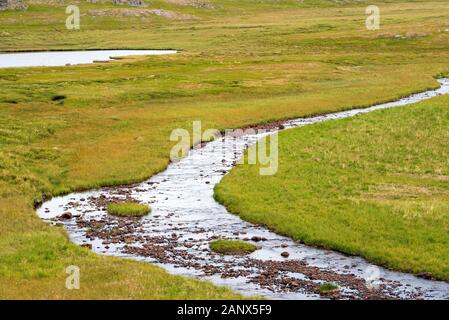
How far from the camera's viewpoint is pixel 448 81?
329 ft

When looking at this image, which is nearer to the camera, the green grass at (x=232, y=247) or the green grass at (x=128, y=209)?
the green grass at (x=232, y=247)

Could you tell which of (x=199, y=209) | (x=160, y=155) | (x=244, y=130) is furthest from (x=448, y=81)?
(x=199, y=209)

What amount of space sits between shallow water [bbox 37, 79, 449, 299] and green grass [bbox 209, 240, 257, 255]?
1.45ft

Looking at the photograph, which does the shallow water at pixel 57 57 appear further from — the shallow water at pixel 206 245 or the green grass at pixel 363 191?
the shallow water at pixel 206 245

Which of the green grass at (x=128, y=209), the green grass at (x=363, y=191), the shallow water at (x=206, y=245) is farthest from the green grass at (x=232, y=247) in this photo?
the green grass at (x=128, y=209)

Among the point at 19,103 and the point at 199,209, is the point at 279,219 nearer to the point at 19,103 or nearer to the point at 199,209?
the point at 199,209

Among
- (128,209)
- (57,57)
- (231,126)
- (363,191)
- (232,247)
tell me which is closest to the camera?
(232,247)

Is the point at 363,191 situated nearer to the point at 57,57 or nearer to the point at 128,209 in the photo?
the point at 128,209

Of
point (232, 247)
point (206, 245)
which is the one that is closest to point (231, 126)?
point (206, 245)

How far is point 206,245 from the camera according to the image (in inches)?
1344

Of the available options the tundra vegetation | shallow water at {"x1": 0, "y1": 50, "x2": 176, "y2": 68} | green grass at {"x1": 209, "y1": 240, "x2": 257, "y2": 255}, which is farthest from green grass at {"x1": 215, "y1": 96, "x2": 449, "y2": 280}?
shallow water at {"x1": 0, "y1": 50, "x2": 176, "y2": 68}

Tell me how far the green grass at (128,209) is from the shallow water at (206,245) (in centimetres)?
57

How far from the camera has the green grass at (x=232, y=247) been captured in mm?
33125

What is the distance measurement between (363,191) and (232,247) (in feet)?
39.1
